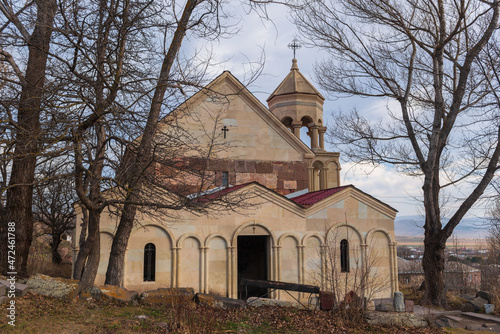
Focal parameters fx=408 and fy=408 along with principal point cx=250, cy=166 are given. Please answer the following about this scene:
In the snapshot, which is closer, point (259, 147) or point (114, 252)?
point (114, 252)

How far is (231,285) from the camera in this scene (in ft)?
39.1

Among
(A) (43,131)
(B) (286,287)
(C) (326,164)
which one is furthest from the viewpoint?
(C) (326,164)

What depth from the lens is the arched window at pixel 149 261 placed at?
11469 mm

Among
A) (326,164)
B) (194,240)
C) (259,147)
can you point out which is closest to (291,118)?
(326,164)

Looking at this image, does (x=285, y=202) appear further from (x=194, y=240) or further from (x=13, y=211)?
(x=13, y=211)

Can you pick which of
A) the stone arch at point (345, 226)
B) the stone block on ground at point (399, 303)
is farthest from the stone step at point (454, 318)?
the stone arch at point (345, 226)

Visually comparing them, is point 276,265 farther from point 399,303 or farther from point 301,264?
point 399,303

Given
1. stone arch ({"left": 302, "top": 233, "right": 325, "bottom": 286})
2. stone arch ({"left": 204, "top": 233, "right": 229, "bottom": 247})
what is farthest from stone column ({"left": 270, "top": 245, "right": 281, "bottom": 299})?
stone arch ({"left": 204, "top": 233, "right": 229, "bottom": 247})

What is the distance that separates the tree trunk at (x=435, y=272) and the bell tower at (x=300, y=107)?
7.19 metres

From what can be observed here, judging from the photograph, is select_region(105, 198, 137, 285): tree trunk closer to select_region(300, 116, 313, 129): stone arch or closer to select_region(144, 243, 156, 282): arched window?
select_region(144, 243, 156, 282): arched window

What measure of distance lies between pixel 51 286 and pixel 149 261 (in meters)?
3.80

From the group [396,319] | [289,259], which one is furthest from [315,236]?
[396,319]

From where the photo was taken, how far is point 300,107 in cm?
1888

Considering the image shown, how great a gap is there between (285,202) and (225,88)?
204 inches
